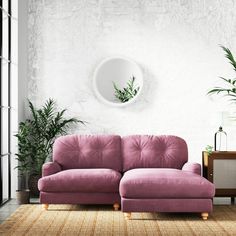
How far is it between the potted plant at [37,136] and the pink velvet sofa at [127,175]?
1.22 ft

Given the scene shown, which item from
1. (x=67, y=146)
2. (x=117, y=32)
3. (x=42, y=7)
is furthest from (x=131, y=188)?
(x=42, y=7)

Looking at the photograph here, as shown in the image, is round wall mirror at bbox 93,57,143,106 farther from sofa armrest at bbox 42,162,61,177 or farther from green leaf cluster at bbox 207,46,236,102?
sofa armrest at bbox 42,162,61,177

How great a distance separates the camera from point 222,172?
21.6 ft

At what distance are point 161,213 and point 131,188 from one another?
561 mm

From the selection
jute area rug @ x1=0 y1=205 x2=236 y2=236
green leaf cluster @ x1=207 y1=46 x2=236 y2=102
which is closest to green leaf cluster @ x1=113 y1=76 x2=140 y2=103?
green leaf cluster @ x1=207 y1=46 x2=236 y2=102

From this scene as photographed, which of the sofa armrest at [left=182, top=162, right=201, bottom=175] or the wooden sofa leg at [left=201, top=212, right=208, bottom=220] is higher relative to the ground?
the sofa armrest at [left=182, top=162, right=201, bottom=175]

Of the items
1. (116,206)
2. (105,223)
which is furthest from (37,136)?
(105,223)

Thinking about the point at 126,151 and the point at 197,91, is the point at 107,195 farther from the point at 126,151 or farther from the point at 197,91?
the point at 197,91

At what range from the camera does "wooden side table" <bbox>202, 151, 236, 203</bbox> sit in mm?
6559

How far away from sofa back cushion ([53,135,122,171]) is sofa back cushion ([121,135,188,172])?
0.39 feet

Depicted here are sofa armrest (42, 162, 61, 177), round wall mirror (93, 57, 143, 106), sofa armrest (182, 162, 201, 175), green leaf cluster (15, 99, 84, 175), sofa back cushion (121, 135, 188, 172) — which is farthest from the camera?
round wall mirror (93, 57, 143, 106)

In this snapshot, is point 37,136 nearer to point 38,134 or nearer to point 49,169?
point 38,134

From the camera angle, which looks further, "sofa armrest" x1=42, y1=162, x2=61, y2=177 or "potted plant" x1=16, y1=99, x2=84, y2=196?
"potted plant" x1=16, y1=99, x2=84, y2=196

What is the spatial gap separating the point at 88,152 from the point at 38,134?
89cm
